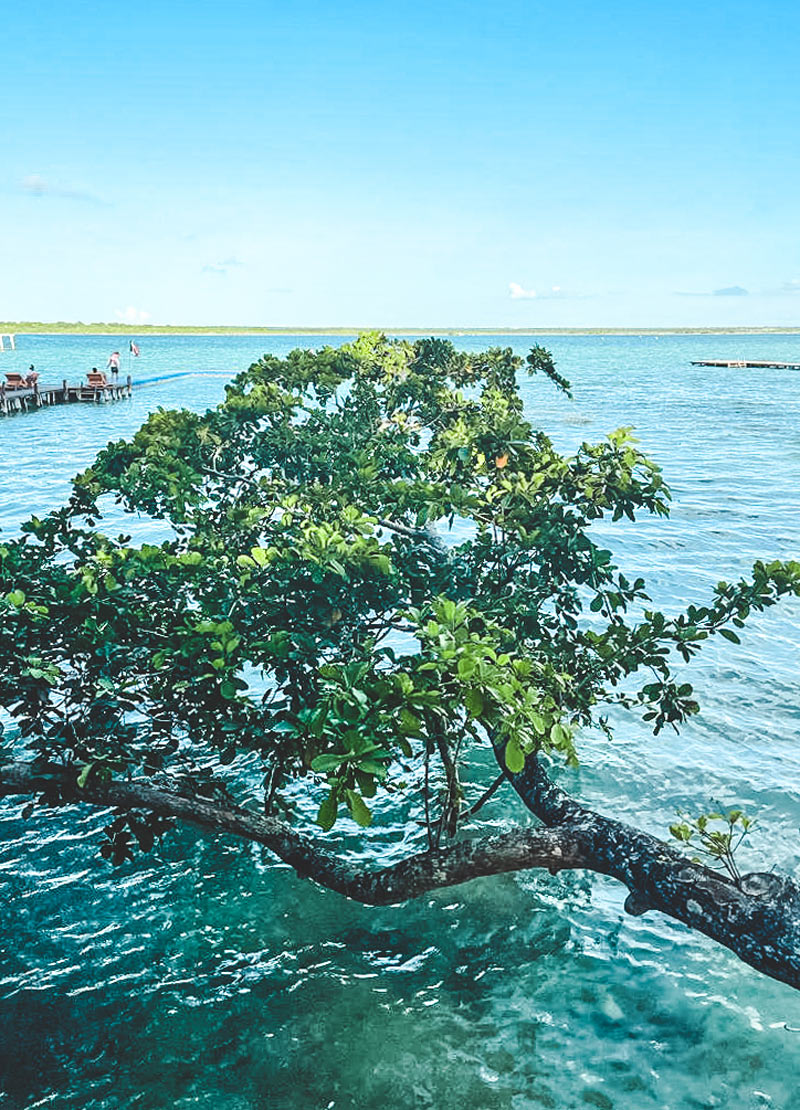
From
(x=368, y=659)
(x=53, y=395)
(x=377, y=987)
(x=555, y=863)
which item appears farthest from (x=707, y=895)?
(x=53, y=395)

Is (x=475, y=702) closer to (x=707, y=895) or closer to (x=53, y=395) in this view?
(x=707, y=895)

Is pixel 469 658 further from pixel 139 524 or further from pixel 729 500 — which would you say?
pixel 729 500

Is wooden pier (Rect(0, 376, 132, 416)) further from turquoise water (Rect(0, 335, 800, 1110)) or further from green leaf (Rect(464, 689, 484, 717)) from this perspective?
green leaf (Rect(464, 689, 484, 717))

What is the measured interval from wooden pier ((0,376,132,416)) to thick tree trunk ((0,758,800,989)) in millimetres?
49867

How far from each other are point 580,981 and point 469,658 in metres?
4.48

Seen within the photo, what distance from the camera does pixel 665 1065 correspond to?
21.2 feet

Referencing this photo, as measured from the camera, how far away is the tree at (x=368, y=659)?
4.92m

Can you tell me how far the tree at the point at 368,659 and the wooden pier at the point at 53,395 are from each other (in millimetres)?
47345

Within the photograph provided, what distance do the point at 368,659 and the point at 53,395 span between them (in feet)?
193

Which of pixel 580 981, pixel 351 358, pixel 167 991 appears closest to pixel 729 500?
pixel 351 358

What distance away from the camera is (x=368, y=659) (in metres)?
5.75

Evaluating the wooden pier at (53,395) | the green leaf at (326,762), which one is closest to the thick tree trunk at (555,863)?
the green leaf at (326,762)

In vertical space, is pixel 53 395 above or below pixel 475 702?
above

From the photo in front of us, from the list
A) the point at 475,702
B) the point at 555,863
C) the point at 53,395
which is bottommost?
the point at 555,863
